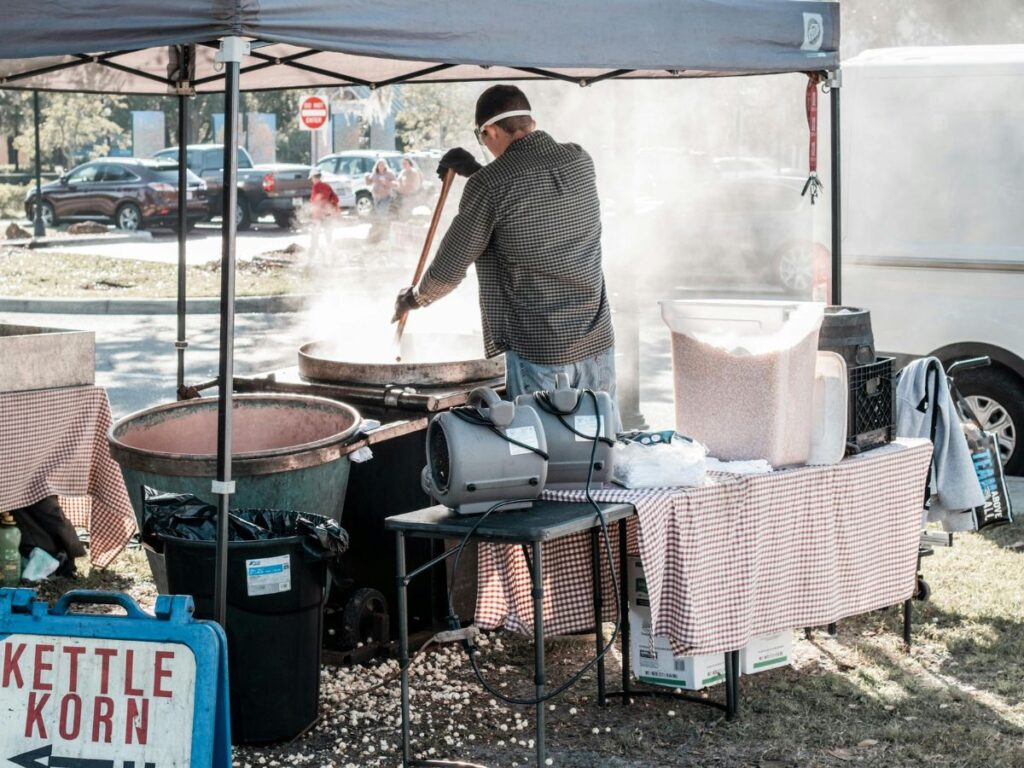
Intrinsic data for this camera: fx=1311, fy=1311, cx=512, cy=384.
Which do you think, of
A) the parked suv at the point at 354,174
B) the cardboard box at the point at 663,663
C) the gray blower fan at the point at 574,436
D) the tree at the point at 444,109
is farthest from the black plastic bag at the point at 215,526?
the parked suv at the point at 354,174

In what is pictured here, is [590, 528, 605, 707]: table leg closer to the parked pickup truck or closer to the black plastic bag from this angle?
the black plastic bag

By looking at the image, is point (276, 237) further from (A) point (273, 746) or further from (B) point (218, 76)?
(A) point (273, 746)

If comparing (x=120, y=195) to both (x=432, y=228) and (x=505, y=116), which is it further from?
(x=505, y=116)

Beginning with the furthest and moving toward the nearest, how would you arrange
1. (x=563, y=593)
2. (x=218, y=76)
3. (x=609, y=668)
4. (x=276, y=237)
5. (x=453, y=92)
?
(x=276, y=237)
(x=453, y=92)
(x=218, y=76)
(x=609, y=668)
(x=563, y=593)

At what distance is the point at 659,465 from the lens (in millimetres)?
4164

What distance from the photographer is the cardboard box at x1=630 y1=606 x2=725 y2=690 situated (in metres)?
4.52

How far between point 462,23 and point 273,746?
7.74 feet

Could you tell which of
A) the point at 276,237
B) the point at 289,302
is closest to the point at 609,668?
the point at 289,302

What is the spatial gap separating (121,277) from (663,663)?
14516 mm

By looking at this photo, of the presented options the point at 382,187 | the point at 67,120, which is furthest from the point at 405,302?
the point at 67,120

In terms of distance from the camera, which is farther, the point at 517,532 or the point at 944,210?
the point at 944,210

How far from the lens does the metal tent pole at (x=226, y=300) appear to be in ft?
11.6

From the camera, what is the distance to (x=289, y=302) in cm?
1608

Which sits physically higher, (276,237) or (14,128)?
(14,128)
